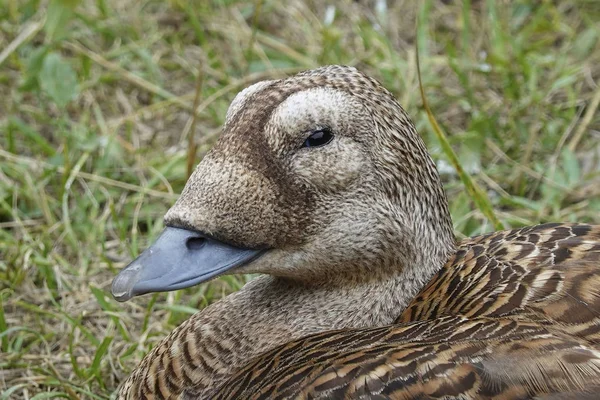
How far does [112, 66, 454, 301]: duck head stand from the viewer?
194 cm

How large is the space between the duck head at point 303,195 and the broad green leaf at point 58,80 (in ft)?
5.24

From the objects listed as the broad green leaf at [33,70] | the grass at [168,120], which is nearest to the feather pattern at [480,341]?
the grass at [168,120]

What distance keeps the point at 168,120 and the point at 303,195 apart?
2104 mm

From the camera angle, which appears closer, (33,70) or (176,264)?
(176,264)

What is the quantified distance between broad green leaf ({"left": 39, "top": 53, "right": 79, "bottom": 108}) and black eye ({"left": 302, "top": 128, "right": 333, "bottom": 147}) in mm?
1728

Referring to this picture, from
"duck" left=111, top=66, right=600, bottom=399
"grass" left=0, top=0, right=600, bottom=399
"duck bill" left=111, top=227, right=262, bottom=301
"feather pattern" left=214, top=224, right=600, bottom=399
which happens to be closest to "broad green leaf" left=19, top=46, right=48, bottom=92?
"grass" left=0, top=0, right=600, bottom=399

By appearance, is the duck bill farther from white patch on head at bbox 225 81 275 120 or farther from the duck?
white patch on head at bbox 225 81 275 120

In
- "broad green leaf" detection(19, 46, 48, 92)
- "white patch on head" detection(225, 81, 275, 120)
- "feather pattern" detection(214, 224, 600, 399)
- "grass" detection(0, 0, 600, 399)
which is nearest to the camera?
"feather pattern" detection(214, 224, 600, 399)

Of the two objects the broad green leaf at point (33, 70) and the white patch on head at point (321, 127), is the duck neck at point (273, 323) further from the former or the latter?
the broad green leaf at point (33, 70)

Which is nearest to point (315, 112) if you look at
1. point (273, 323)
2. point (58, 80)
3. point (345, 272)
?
point (345, 272)

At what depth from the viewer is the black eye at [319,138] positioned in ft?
6.46

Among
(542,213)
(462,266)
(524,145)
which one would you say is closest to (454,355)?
(462,266)

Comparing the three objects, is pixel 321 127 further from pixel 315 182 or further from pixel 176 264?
pixel 176 264

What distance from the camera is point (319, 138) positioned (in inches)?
77.7
